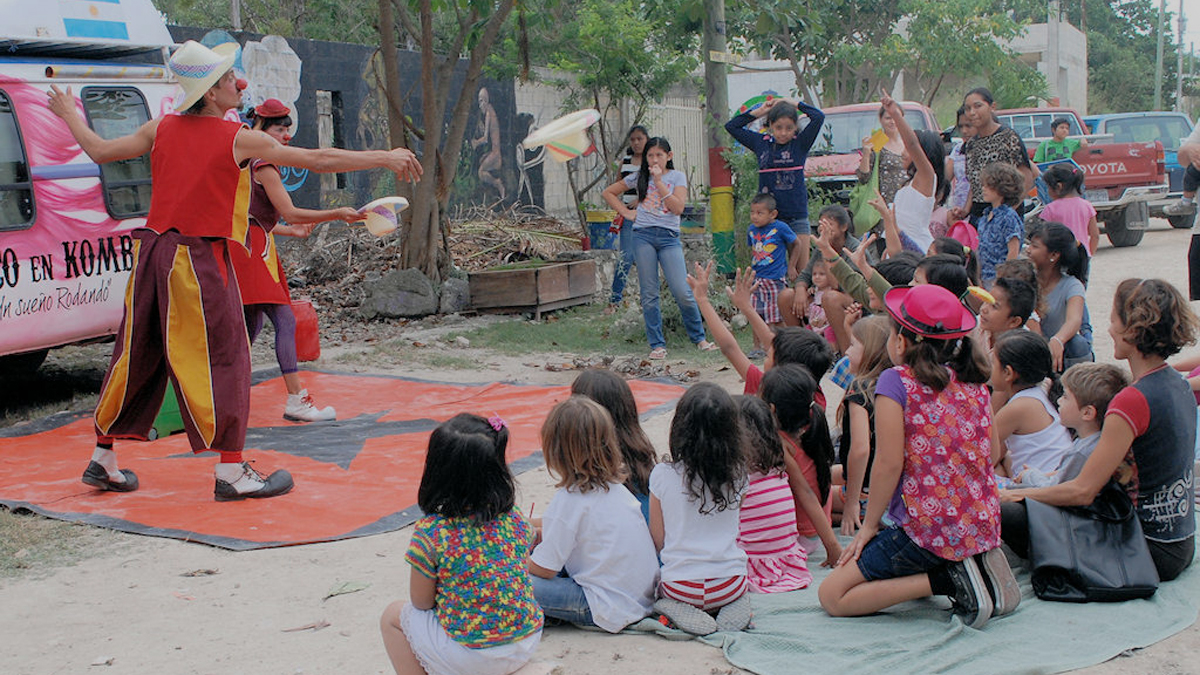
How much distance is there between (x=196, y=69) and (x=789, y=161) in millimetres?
4587

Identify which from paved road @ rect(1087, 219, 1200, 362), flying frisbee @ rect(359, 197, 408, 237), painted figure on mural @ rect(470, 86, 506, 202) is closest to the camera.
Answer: flying frisbee @ rect(359, 197, 408, 237)

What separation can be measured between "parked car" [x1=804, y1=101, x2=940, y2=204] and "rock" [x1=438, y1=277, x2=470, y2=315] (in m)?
4.36

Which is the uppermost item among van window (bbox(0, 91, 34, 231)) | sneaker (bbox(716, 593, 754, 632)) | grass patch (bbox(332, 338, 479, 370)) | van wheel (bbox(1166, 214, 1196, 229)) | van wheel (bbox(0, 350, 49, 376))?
van window (bbox(0, 91, 34, 231))

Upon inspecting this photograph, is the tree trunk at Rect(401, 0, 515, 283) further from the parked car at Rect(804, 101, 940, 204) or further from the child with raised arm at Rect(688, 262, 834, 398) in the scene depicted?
the child with raised arm at Rect(688, 262, 834, 398)

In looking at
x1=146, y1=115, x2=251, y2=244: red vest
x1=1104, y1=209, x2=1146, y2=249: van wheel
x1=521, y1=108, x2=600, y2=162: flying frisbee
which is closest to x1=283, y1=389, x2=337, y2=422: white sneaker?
x1=146, y1=115, x2=251, y2=244: red vest

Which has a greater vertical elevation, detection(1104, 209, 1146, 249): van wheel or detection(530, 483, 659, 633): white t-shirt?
detection(1104, 209, 1146, 249): van wheel

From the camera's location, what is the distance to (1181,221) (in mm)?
18047

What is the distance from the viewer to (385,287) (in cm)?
1033

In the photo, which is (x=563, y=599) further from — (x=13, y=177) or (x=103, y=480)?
(x=13, y=177)

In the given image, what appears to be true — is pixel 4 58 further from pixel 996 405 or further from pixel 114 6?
pixel 996 405

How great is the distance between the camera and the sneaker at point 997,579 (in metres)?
3.57

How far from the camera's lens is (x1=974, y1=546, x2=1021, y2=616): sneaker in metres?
3.57

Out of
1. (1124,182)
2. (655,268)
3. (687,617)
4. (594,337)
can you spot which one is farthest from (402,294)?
(1124,182)

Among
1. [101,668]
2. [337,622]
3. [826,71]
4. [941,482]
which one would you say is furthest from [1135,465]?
[826,71]
